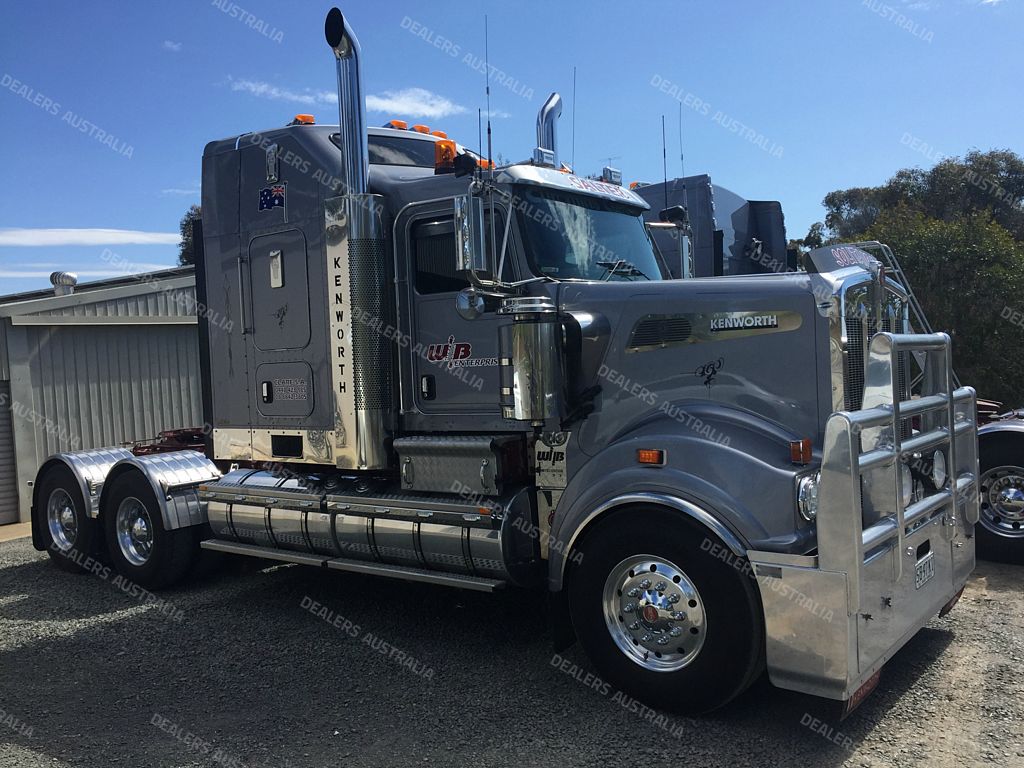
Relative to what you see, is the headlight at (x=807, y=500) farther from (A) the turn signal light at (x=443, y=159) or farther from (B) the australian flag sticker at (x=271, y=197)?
(B) the australian flag sticker at (x=271, y=197)

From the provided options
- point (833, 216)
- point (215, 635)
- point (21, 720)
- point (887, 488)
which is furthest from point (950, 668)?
point (833, 216)

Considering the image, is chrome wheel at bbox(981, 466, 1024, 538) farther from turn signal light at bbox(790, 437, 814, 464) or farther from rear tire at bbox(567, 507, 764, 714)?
rear tire at bbox(567, 507, 764, 714)

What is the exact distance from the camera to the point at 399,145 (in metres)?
6.55

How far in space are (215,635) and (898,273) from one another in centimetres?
528

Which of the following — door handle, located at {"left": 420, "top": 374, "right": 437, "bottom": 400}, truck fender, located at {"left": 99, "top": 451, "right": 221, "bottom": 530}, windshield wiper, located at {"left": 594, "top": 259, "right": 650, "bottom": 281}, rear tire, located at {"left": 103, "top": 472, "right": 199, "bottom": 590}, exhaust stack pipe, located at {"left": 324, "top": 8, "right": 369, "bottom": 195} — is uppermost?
exhaust stack pipe, located at {"left": 324, "top": 8, "right": 369, "bottom": 195}

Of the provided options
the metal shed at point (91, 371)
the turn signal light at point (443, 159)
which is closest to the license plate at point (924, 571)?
the turn signal light at point (443, 159)

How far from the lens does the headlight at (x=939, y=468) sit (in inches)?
198

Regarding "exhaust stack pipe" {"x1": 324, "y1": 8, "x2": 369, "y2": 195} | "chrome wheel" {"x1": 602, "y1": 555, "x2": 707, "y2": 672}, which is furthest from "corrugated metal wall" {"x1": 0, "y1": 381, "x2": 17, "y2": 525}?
"chrome wheel" {"x1": 602, "y1": 555, "x2": 707, "y2": 672}

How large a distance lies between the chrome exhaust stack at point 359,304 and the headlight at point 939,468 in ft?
11.3

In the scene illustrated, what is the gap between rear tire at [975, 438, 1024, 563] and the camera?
7051 millimetres

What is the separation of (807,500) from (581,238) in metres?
2.33

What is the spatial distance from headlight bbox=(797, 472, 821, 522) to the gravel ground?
3.50 feet

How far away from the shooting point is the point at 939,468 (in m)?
5.07

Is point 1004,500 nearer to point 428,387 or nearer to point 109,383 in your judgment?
point 428,387
